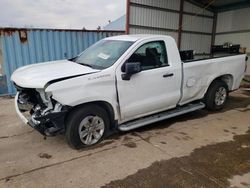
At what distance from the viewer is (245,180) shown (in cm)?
317

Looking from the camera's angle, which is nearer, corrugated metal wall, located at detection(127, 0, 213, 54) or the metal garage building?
corrugated metal wall, located at detection(127, 0, 213, 54)

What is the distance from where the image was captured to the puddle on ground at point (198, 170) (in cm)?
310

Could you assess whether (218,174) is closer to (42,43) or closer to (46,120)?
(46,120)

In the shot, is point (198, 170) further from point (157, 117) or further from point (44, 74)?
point (44, 74)

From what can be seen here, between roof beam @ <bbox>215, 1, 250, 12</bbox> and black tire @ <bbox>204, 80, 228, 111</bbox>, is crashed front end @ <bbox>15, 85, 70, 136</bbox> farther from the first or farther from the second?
roof beam @ <bbox>215, 1, 250, 12</bbox>

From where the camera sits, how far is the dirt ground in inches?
124

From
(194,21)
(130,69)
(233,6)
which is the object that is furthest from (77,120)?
(233,6)

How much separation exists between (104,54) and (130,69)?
822 millimetres

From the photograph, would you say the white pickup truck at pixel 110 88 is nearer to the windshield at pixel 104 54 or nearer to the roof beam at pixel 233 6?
the windshield at pixel 104 54

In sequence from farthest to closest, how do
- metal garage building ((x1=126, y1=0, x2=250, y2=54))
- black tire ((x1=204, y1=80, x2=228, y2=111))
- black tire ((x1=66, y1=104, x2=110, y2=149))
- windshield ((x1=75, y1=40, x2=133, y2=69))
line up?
metal garage building ((x1=126, y1=0, x2=250, y2=54)), black tire ((x1=204, y1=80, x2=228, y2=111)), windshield ((x1=75, y1=40, x2=133, y2=69)), black tire ((x1=66, y1=104, x2=110, y2=149))

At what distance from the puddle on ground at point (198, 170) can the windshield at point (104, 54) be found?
1946 mm

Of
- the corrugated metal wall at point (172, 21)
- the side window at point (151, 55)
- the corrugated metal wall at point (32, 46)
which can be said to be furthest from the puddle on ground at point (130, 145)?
the corrugated metal wall at point (172, 21)

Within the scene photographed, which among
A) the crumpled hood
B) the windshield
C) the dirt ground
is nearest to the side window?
the windshield

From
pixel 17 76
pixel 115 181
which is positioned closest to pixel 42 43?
pixel 17 76
